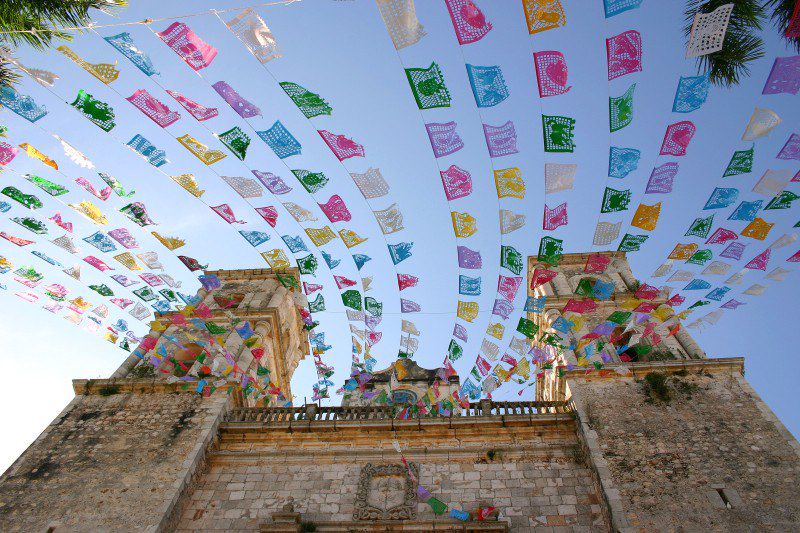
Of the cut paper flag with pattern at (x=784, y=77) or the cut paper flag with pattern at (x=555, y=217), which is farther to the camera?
the cut paper flag with pattern at (x=555, y=217)

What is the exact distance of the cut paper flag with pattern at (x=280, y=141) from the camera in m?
9.81

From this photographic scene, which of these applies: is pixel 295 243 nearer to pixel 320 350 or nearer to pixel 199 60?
pixel 320 350

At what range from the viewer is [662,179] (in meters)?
10.1

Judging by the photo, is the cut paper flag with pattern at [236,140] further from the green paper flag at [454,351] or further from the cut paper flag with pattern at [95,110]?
the green paper flag at [454,351]

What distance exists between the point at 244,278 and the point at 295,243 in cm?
957

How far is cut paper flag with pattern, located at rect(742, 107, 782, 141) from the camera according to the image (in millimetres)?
8547

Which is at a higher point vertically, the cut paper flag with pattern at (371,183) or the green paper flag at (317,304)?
the green paper flag at (317,304)

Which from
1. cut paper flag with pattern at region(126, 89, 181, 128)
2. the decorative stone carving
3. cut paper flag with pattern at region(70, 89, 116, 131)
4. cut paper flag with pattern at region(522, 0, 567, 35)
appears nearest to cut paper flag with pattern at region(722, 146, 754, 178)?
cut paper flag with pattern at region(522, 0, 567, 35)

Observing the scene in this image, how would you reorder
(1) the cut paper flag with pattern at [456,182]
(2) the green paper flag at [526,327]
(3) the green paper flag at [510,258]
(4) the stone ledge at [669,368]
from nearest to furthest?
(1) the cut paper flag with pattern at [456,182] < (3) the green paper flag at [510,258] < (2) the green paper flag at [526,327] < (4) the stone ledge at [669,368]

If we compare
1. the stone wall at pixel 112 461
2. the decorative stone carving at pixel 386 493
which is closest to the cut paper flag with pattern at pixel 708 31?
the decorative stone carving at pixel 386 493

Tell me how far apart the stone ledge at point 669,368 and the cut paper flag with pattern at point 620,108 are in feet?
25.2

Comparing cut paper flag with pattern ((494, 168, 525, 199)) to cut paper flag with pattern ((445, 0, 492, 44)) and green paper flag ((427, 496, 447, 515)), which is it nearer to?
cut paper flag with pattern ((445, 0, 492, 44))

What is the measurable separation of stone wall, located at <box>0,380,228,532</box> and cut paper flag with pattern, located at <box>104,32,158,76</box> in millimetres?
8547

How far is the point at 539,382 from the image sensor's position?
829 inches
